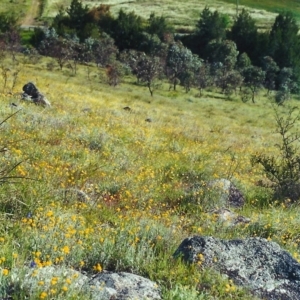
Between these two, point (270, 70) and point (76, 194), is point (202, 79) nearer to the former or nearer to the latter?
point (270, 70)

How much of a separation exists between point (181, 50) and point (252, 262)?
71.8 metres

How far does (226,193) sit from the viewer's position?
8680 mm

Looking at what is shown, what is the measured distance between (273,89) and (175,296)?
75874 mm

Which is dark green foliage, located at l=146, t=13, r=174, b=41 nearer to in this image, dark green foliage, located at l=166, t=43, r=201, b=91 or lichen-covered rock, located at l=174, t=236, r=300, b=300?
dark green foliage, located at l=166, t=43, r=201, b=91

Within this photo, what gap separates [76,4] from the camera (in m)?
103

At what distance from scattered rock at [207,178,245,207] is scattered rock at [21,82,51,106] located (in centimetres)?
1030

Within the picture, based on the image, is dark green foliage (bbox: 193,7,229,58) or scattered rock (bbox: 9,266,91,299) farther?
dark green foliage (bbox: 193,7,229,58)

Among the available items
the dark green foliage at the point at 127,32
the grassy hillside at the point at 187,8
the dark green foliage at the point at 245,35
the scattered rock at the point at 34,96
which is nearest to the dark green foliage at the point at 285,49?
the dark green foliage at the point at 245,35

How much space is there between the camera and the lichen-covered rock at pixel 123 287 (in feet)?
12.2

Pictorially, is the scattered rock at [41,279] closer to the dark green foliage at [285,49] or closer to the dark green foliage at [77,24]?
the dark green foliage at [285,49]

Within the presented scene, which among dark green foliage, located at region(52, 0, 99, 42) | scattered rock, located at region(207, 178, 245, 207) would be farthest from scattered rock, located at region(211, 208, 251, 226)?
dark green foliage, located at region(52, 0, 99, 42)

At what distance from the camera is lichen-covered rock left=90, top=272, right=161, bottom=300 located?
370 centimetres

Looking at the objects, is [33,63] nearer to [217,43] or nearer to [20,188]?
[217,43]

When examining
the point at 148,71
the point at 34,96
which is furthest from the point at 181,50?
the point at 34,96
